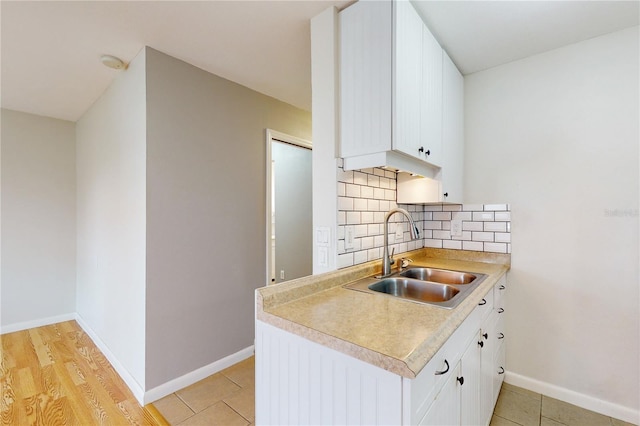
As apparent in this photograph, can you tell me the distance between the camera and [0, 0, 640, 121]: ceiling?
5.05ft

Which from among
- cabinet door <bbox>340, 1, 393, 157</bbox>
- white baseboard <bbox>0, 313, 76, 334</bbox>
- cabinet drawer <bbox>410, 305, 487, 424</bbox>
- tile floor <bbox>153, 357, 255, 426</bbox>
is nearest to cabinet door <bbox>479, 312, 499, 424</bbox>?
cabinet drawer <bbox>410, 305, 487, 424</bbox>

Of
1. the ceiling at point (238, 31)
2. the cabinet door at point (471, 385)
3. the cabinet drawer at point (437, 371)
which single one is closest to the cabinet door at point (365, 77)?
the ceiling at point (238, 31)

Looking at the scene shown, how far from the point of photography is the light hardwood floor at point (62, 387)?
1736 millimetres

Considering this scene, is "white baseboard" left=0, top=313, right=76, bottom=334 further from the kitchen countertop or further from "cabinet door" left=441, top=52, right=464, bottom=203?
"cabinet door" left=441, top=52, right=464, bottom=203

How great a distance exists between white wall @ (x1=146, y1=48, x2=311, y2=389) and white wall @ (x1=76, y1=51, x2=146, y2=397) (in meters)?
0.09

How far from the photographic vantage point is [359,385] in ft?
2.81

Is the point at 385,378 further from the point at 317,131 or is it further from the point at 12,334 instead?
the point at 12,334

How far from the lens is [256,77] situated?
232cm

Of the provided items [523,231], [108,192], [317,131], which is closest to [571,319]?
[523,231]

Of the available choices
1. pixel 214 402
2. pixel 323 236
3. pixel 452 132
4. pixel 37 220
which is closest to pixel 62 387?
pixel 214 402

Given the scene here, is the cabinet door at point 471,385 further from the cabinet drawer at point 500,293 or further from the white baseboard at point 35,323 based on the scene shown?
the white baseboard at point 35,323

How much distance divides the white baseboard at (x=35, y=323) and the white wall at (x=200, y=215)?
94.7 inches

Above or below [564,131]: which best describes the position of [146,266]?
below

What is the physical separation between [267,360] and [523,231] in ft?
6.42
